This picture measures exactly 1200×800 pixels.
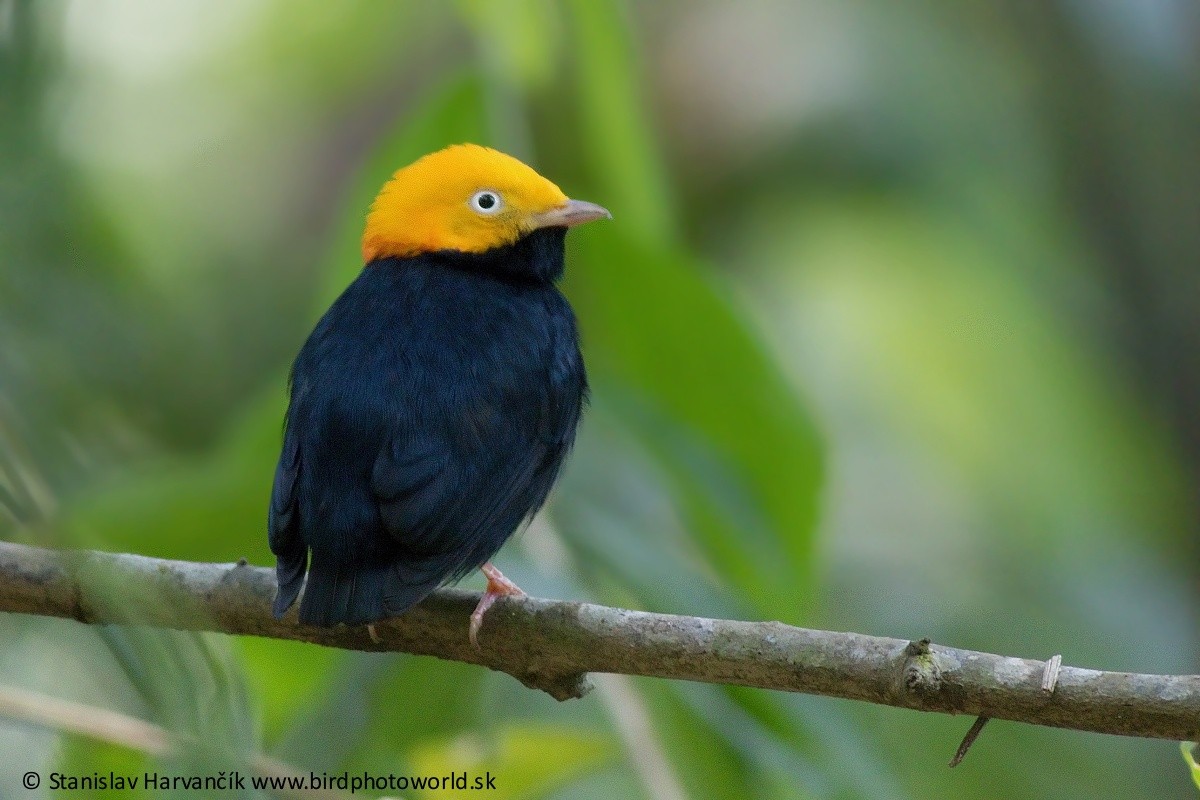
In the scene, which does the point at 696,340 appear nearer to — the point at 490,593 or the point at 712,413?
the point at 712,413

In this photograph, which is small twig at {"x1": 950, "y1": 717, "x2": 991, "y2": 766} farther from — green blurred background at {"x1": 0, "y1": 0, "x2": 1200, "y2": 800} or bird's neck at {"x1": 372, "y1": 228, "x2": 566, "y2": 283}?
bird's neck at {"x1": 372, "y1": 228, "x2": 566, "y2": 283}

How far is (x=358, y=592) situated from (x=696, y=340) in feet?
4.12

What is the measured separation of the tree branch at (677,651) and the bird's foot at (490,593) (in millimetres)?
31

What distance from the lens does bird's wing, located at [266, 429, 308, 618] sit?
2908 millimetres

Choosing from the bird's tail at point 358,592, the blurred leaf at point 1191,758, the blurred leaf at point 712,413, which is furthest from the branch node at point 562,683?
the blurred leaf at point 1191,758

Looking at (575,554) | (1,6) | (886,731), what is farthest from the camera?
(886,731)

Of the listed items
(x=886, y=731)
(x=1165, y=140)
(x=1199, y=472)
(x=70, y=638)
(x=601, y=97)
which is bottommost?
(x=886, y=731)

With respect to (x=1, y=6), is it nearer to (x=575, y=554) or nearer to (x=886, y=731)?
(x=575, y=554)

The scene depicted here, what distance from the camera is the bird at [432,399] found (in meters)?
3.05

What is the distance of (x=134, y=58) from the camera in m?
2.44

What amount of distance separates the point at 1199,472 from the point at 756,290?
2648 millimetres

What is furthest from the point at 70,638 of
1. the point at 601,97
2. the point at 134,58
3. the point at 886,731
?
the point at 886,731

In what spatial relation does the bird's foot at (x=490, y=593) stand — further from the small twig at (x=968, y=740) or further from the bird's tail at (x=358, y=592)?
the small twig at (x=968, y=740)

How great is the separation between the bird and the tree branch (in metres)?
0.11
